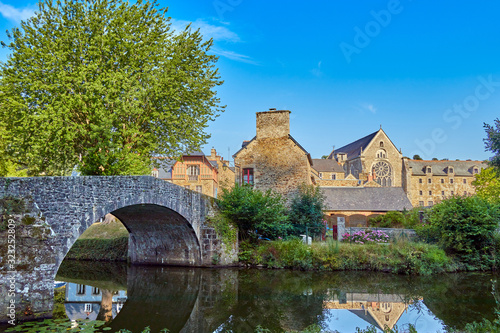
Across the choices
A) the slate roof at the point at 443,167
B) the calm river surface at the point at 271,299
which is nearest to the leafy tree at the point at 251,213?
the calm river surface at the point at 271,299

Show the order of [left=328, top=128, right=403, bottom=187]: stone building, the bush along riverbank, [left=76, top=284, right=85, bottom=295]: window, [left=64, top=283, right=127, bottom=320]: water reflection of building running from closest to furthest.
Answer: [left=64, top=283, right=127, bottom=320]: water reflection of building
[left=76, top=284, right=85, bottom=295]: window
the bush along riverbank
[left=328, top=128, right=403, bottom=187]: stone building

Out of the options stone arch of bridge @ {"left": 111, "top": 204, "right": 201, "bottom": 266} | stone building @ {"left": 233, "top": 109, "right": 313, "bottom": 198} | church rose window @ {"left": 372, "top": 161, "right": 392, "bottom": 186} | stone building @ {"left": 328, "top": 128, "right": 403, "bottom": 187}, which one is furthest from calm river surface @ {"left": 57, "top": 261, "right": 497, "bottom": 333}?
church rose window @ {"left": 372, "top": 161, "right": 392, "bottom": 186}

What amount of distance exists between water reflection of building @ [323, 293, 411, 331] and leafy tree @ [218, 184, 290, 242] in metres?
5.38

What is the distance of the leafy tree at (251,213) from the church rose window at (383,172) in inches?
1420

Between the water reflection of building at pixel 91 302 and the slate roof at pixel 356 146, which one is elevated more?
the slate roof at pixel 356 146

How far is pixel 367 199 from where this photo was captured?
26266mm

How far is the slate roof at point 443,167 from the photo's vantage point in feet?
170

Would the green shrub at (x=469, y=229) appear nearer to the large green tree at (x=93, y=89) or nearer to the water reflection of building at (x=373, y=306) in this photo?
the water reflection of building at (x=373, y=306)

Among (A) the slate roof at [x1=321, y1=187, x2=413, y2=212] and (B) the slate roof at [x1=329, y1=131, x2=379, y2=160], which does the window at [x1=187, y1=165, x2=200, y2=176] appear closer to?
(A) the slate roof at [x1=321, y1=187, x2=413, y2=212]

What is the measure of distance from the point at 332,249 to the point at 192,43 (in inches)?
399

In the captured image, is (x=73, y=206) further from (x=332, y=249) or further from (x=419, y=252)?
(x=419, y=252)

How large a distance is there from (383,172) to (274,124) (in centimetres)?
3302

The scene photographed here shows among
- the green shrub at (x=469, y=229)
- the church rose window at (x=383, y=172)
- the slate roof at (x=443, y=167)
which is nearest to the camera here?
the green shrub at (x=469, y=229)

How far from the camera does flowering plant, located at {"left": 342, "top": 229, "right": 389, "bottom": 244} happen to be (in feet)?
51.2
